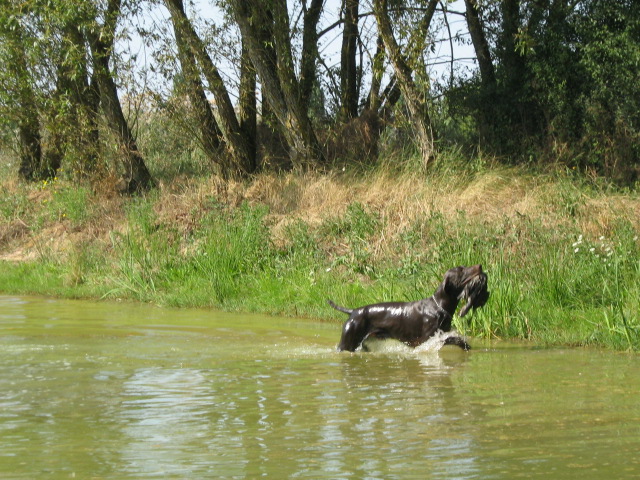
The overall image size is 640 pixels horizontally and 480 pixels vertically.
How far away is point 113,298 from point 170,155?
8.90m

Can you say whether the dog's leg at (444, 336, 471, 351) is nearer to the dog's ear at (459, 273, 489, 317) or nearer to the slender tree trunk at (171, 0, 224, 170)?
the dog's ear at (459, 273, 489, 317)

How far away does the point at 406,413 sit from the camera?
5.81 meters

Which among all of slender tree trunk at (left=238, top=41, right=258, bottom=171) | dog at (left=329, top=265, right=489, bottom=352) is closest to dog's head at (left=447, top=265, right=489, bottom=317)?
dog at (left=329, top=265, right=489, bottom=352)

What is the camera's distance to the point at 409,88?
17.3 m

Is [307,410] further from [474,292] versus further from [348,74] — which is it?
[348,74]

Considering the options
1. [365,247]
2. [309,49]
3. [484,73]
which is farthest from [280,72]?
[365,247]

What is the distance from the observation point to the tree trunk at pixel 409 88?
55.6ft

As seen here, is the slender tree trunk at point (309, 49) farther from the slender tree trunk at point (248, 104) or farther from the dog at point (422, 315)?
the dog at point (422, 315)

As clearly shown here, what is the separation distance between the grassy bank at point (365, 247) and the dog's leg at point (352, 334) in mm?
1621

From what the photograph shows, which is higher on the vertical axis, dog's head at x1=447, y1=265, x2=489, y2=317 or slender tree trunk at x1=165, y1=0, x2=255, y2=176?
slender tree trunk at x1=165, y1=0, x2=255, y2=176

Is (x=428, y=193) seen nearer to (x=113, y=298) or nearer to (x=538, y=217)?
(x=538, y=217)

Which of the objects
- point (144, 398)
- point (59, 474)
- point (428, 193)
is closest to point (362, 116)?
point (428, 193)

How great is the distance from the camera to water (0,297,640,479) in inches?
180

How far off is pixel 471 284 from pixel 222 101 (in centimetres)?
1254
